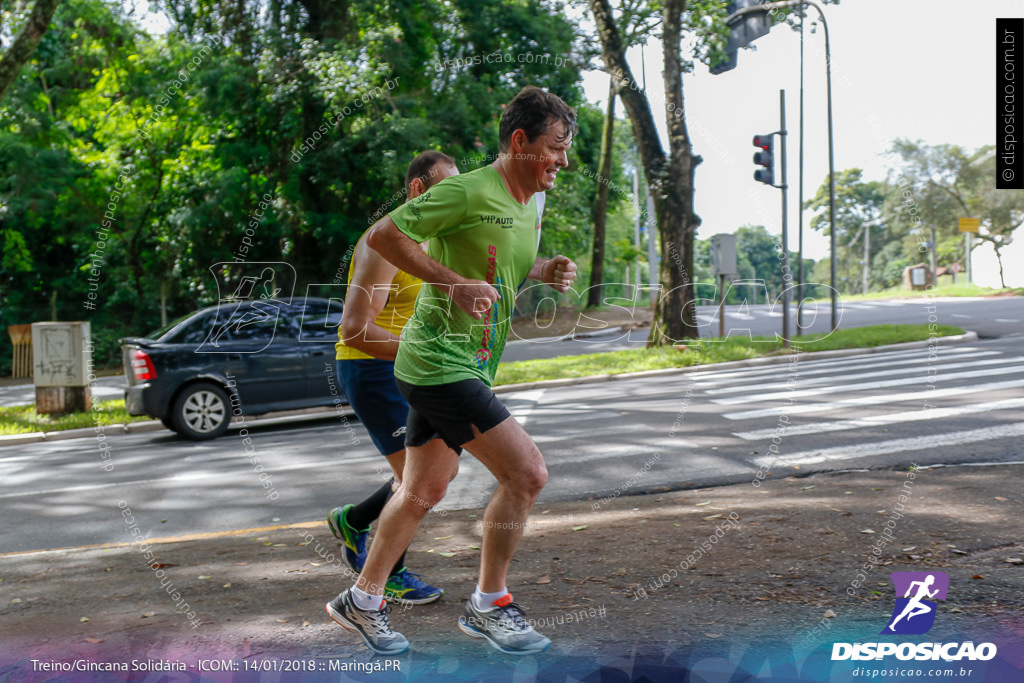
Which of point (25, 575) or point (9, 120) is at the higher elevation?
point (9, 120)

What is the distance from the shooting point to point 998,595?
3.29 metres

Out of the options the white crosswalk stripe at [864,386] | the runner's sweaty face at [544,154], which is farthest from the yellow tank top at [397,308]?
the white crosswalk stripe at [864,386]

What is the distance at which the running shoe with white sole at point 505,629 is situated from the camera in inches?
120

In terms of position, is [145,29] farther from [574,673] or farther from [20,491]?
[574,673]

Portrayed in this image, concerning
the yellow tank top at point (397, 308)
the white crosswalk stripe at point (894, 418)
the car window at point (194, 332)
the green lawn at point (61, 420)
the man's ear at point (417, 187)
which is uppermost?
the man's ear at point (417, 187)

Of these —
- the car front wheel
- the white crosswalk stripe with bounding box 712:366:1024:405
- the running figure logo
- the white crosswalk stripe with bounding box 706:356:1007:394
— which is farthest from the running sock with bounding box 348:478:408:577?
the white crosswalk stripe with bounding box 706:356:1007:394

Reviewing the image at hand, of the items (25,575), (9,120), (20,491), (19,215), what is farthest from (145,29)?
(25,575)

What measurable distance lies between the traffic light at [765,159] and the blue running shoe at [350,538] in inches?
449

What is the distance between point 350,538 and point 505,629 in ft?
3.70

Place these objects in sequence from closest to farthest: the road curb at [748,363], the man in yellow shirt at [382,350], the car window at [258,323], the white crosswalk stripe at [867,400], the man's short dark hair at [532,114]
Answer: the man's short dark hair at [532,114]
the man in yellow shirt at [382,350]
the white crosswalk stripe at [867,400]
the car window at [258,323]
the road curb at [748,363]

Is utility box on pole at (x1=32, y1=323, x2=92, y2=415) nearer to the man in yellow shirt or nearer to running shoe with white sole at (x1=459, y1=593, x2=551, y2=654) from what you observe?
the man in yellow shirt

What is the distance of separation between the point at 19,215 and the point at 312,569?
2264cm

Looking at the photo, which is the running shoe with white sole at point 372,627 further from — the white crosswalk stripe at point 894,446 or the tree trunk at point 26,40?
the tree trunk at point 26,40

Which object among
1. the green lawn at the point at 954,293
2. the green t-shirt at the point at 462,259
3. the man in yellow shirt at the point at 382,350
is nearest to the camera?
the green t-shirt at the point at 462,259
